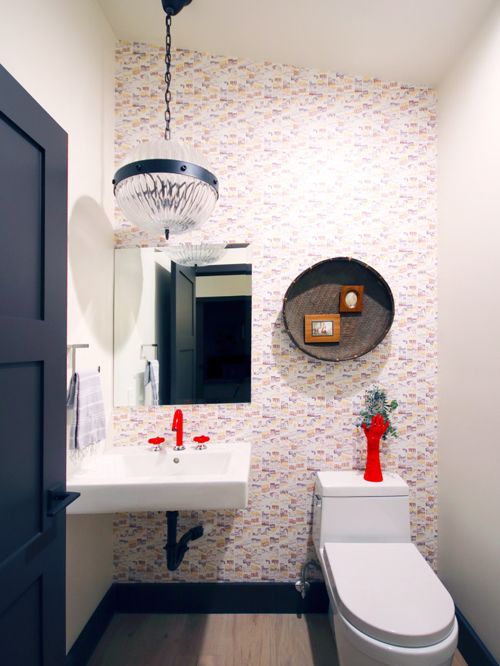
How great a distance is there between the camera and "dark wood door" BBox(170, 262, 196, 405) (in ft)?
6.02

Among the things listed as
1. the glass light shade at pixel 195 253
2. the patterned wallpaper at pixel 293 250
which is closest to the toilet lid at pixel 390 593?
the patterned wallpaper at pixel 293 250

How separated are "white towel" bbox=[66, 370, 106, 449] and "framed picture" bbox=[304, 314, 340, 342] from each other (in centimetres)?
98

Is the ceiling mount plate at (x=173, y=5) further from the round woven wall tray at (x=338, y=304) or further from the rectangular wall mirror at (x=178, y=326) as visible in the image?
the round woven wall tray at (x=338, y=304)

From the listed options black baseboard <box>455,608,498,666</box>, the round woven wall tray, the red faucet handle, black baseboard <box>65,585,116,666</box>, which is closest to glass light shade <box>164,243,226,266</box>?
the round woven wall tray

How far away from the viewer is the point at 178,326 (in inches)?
72.7

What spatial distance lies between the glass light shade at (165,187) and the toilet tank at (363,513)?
1319 millimetres

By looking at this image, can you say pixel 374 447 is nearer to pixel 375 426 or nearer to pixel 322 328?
pixel 375 426

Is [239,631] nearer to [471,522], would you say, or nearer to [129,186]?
[471,522]

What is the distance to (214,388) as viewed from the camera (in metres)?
1.83

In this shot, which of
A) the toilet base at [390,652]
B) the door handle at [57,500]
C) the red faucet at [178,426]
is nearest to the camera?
the door handle at [57,500]

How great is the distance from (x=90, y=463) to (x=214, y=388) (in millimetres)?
641

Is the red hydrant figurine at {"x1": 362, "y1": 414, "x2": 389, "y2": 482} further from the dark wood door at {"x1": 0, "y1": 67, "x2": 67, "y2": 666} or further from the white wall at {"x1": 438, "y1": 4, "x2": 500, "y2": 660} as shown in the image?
the dark wood door at {"x1": 0, "y1": 67, "x2": 67, "y2": 666}

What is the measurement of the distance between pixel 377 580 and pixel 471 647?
616 mm

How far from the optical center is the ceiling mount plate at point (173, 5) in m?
1.48
